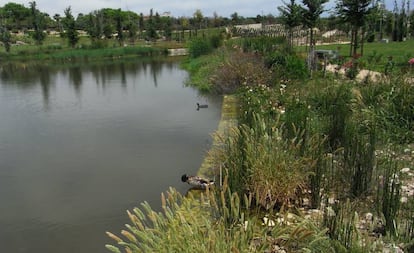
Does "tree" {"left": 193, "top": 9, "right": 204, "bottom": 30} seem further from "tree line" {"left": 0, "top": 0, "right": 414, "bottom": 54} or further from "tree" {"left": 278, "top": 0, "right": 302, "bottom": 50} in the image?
"tree" {"left": 278, "top": 0, "right": 302, "bottom": 50}

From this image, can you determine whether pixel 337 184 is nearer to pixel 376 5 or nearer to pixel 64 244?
pixel 64 244

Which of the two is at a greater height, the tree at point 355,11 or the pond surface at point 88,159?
the tree at point 355,11

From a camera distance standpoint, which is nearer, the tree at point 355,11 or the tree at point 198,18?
the tree at point 355,11

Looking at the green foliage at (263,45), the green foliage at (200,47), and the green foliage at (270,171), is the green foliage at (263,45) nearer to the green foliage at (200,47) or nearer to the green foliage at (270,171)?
the green foliage at (200,47)

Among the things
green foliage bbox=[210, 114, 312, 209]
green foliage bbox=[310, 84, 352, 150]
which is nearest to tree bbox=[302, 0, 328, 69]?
green foliage bbox=[310, 84, 352, 150]

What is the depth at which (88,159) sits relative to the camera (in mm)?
6547

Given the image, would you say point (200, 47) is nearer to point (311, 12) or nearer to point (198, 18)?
point (311, 12)

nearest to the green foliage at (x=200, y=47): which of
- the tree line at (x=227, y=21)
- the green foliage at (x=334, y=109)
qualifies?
the tree line at (x=227, y=21)

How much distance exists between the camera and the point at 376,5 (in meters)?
14.2

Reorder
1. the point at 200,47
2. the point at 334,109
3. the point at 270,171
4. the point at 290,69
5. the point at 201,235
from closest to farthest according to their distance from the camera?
1. the point at 201,235
2. the point at 270,171
3. the point at 334,109
4. the point at 290,69
5. the point at 200,47

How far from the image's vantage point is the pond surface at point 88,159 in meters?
4.45

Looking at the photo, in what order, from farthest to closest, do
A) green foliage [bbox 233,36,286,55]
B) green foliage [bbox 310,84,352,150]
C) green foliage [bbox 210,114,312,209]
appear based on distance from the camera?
green foliage [bbox 233,36,286,55] → green foliage [bbox 310,84,352,150] → green foliage [bbox 210,114,312,209]

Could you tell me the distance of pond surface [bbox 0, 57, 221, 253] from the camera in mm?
4445

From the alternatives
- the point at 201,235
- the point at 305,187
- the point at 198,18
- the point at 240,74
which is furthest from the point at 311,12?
the point at 198,18
